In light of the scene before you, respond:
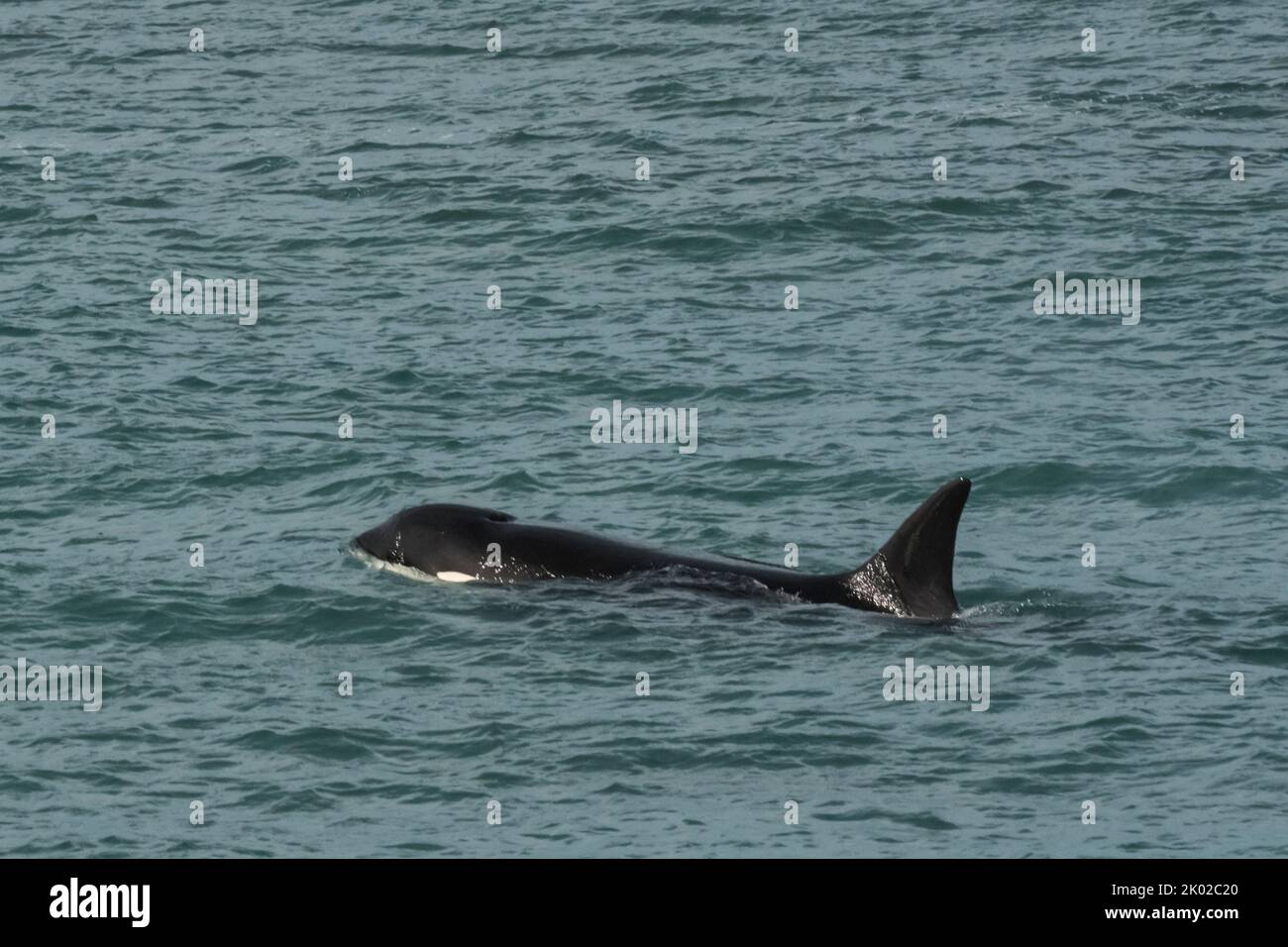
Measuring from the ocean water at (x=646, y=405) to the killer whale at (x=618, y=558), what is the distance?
423mm

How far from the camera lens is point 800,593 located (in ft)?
80.4

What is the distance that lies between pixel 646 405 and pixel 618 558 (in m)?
7.44

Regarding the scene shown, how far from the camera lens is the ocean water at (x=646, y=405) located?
20.0 meters

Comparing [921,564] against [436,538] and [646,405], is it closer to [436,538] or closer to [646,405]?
[436,538]

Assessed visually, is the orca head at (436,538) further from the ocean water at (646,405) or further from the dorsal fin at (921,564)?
the dorsal fin at (921,564)

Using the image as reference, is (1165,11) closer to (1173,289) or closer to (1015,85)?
(1015,85)

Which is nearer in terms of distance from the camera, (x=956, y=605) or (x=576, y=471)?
(x=956, y=605)

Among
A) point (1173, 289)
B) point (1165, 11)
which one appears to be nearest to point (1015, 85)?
point (1165, 11)

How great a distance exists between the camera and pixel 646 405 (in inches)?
1283

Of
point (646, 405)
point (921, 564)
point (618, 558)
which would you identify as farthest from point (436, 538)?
point (646, 405)

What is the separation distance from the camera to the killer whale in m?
23.7

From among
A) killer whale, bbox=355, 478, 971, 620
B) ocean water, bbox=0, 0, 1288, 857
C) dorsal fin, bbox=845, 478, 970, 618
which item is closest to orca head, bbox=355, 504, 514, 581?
killer whale, bbox=355, 478, 971, 620
